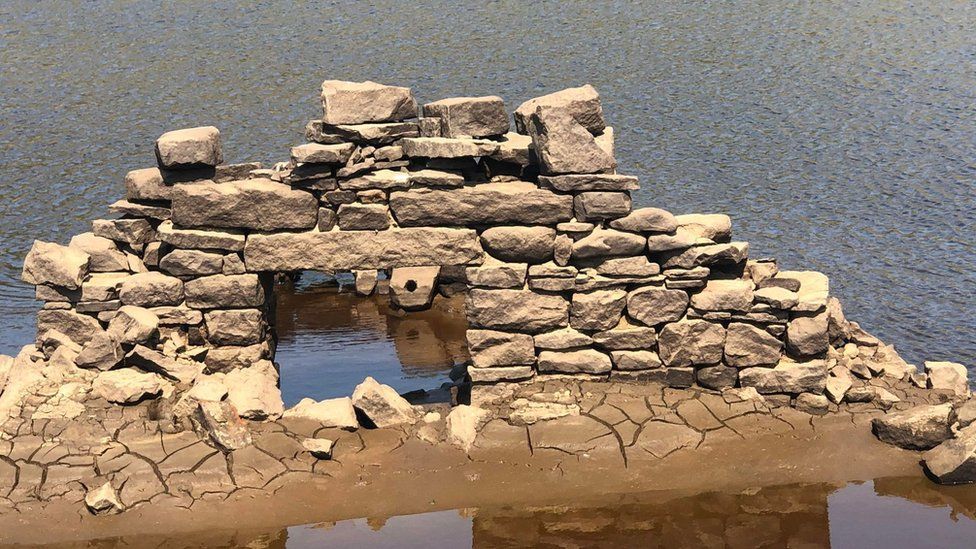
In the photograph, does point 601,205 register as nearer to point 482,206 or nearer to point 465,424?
point 482,206

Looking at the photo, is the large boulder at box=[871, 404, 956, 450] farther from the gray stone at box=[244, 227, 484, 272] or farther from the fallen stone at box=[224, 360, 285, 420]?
the fallen stone at box=[224, 360, 285, 420]

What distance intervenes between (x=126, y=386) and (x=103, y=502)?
1.62 meters

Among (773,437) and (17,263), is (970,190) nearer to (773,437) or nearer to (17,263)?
(773,437)

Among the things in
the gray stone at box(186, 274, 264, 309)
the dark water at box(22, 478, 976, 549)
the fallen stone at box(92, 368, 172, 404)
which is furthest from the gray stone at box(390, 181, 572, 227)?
the fallen stone at box(92, 368, 172, 404)

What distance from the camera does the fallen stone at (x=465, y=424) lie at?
10734mm

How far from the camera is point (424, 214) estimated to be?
→ 439 inches

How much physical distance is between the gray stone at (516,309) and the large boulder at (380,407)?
112 centimetres

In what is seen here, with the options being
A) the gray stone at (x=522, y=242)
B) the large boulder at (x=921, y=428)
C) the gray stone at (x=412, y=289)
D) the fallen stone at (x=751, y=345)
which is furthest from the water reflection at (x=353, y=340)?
the large boulder at (x=921, y=428)

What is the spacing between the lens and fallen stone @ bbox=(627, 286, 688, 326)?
11.2m

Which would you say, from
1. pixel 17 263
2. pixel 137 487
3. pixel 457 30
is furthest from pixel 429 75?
pixel 137 487

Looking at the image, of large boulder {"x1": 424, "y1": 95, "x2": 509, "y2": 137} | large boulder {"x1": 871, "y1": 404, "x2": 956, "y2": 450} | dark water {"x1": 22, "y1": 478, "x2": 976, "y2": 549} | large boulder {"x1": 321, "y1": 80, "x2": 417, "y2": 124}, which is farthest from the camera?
large boulder {"x1": 424, "y1": 95, "x2": 509, "y2": 137}

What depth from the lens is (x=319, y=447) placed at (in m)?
10.5

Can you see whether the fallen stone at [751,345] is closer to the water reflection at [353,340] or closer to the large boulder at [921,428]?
the large boulder at [921,428]

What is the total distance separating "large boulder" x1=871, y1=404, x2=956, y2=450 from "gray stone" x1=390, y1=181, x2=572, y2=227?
3643mm
